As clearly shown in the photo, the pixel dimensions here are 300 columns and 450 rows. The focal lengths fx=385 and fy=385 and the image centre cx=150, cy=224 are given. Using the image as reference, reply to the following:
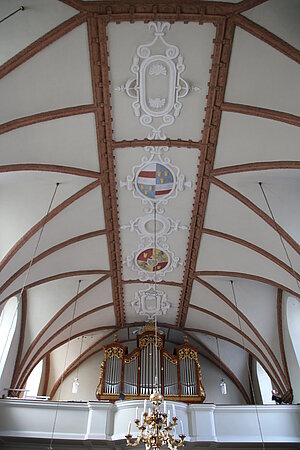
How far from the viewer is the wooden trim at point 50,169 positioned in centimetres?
826

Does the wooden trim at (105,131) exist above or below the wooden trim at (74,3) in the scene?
above

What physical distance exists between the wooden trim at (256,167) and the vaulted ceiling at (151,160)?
0.03 metres

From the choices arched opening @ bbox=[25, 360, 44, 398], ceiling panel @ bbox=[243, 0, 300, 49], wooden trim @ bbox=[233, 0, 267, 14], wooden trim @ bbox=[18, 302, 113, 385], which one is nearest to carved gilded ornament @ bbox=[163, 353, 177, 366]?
wooden trim @ bbox=[18, 302, 113, 385]

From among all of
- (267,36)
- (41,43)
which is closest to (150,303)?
(41,43)

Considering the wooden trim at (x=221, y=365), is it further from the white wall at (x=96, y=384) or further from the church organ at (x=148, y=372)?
the church organ at (x=148, y=372)

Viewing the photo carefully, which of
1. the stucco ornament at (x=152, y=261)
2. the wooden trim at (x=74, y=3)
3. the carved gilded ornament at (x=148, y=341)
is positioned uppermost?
the stucco ornament at (x=152, y=261)

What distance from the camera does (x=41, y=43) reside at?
253 inches

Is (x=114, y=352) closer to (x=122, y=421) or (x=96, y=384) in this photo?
(x=96, y=384)

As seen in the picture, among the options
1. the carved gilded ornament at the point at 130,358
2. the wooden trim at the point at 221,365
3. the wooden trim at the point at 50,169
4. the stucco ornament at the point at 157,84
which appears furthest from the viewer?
the wooden trim at the point at 221,365

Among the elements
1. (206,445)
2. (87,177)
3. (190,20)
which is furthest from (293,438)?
(190,20)

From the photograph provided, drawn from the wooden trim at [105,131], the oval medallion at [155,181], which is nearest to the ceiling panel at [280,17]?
the wooden trim at [105,131]

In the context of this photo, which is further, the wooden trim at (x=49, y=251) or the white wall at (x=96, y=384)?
the white wall at (x=96, y=384)

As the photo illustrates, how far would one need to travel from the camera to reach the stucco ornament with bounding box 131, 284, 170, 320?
49.4 feet

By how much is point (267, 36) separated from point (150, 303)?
37.9 feet
